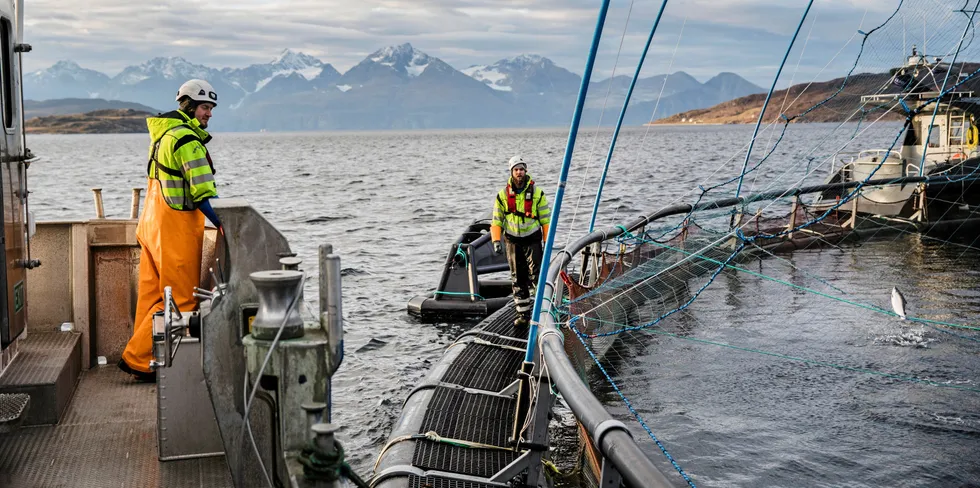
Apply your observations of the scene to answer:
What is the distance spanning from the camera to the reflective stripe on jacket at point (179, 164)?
21.3 ft

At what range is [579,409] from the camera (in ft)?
14.1

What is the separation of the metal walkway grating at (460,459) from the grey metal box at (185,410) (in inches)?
62.8

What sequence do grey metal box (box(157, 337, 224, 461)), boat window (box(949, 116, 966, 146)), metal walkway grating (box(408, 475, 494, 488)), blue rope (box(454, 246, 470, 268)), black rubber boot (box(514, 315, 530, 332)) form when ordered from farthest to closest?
boat window (box(949, 116, 966, 146)), blue rope (box(454, 246, 470, 268)), black rubber boot (box(514, 315, 530, 332)), metal walkway grating (box(408, 475, 494, 488)), grey metal box (box(157, 337, 224, 461))

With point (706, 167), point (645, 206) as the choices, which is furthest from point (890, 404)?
point (706, 167)

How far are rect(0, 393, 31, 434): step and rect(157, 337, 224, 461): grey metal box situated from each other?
3.32ft

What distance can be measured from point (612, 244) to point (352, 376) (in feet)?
31.8

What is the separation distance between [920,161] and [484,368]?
21.8 m

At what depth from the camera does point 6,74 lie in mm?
6035

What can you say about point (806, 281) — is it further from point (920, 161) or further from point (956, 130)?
point (956, 130)

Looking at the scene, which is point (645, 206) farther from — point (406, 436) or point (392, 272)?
point (406, 436)

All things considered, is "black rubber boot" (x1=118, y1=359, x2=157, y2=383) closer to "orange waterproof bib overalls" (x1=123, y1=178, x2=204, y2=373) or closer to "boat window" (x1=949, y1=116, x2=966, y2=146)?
"orange waterproof bib overalls" (x1=123, y1=178, x2=204, y2=373)

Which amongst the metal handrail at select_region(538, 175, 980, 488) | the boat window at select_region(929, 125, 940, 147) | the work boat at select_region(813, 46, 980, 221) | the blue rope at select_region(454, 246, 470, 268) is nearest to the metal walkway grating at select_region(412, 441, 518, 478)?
the metal handrail at select_region(538, 175, 980, 488)

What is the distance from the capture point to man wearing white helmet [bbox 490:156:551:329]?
37.2 ft

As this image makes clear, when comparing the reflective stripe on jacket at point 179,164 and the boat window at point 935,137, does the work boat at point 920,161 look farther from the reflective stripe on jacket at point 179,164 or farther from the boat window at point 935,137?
the reflective stripe on jacket at point 179,164
